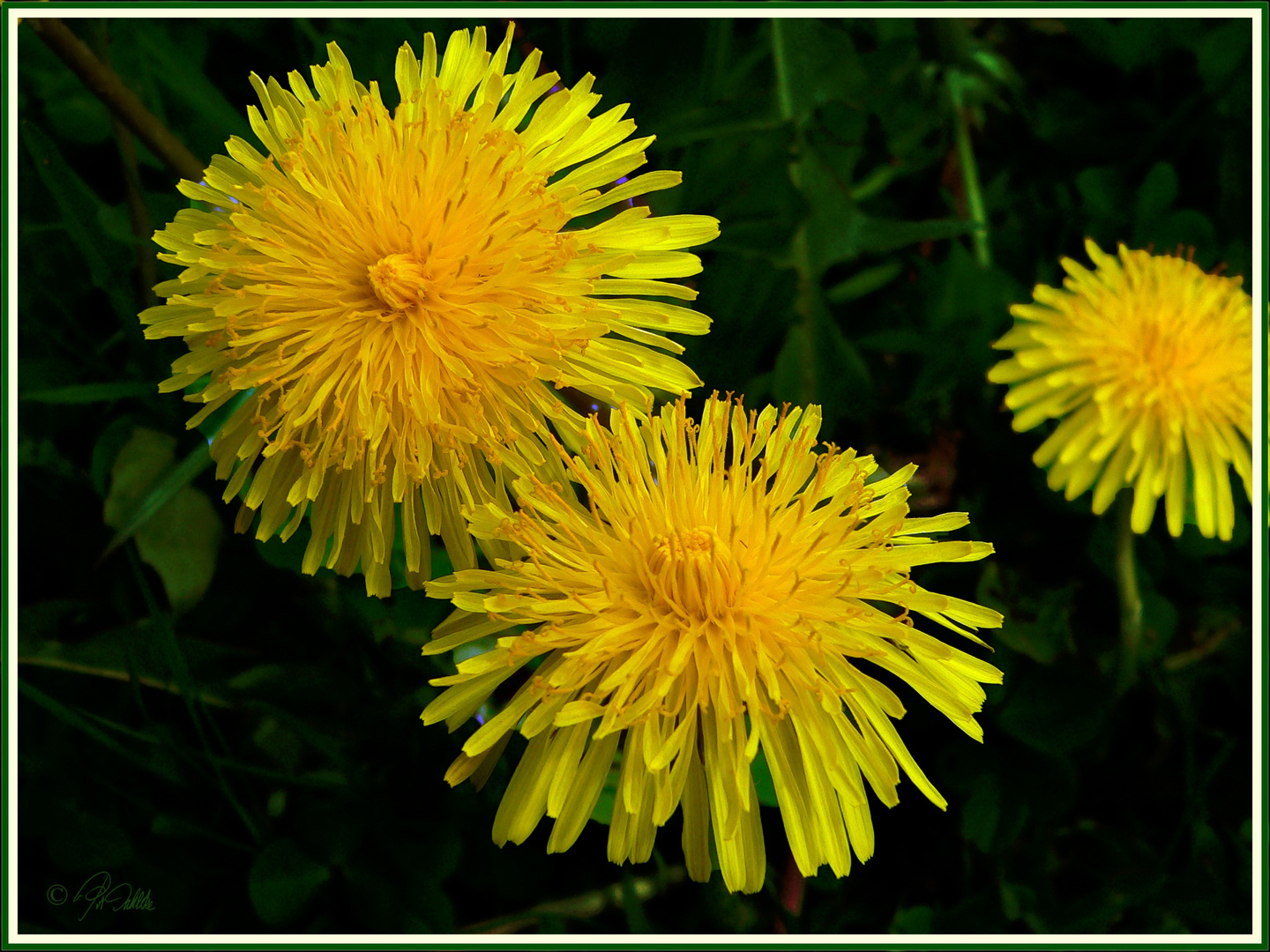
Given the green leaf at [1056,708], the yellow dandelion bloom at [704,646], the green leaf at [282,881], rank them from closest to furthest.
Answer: the yellow dandelion bloom at [704,646] < the green leaf at [282,881] < the green leaf at [1056,708]

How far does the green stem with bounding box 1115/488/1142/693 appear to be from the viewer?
129 centimetres

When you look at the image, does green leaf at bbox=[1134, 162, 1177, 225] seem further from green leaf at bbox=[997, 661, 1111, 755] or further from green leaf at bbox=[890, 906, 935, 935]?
green leaf at bbox=[890, 906, 935, 935]

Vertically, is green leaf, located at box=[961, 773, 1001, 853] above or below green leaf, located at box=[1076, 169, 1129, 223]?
below

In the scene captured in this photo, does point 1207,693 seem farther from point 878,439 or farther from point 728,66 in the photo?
point 728,66

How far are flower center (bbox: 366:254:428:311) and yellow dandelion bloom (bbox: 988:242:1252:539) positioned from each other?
772mm

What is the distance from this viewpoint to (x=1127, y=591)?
1.30m

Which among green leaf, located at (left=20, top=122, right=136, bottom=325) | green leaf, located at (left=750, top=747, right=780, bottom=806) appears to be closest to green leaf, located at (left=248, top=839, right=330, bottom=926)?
green leaf, located at (left=750, top=747, right=780, bottom=806)

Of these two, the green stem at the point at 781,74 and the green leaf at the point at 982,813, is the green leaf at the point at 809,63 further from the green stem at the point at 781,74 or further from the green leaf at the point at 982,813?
the green leaf at the point at 982,813

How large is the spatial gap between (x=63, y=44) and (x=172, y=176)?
0.68 ft

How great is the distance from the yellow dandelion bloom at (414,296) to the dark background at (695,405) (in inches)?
10.3

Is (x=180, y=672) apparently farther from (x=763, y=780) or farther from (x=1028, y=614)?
(x=1028, y=614)

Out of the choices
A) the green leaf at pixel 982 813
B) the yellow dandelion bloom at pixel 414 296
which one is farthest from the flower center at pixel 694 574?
the green leaf at pixel 982 813

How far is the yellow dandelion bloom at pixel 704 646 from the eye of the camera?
786mm

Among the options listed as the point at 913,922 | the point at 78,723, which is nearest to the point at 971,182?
the point at 913,922
